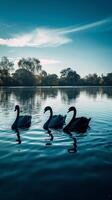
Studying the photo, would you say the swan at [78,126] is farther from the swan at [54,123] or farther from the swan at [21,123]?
the swan at [21,123]

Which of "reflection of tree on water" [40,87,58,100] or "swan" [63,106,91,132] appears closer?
"swan" [63,106,91,132]

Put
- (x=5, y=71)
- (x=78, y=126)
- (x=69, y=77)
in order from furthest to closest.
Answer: (x=69, y=77)
(x=5, y=71)
(x=78, y=126)

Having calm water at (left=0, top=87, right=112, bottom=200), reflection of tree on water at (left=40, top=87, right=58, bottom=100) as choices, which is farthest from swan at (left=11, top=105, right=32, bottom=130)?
reflection of tree on water at (left=40, top=87, right=58, bottom=100)

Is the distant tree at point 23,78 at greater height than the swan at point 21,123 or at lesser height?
greater

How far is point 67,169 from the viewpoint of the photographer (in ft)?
33.9

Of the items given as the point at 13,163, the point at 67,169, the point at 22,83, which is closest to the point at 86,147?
the point at 67,169

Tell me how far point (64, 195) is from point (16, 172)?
2.43 metres

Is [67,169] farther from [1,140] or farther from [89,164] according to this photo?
[1,140]

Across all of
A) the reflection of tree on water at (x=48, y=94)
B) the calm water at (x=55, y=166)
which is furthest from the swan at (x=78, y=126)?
the reflection of tree on water at (x=48, y=94)

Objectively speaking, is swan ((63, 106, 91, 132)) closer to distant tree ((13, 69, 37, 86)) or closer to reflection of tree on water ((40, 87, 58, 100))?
reflection of tree on water ((40, 87, 58, 100))

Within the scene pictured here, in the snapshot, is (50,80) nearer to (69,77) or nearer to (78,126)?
(69,77)

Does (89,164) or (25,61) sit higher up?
(25,61)

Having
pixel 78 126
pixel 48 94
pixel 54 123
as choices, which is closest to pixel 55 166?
pixel 78 126

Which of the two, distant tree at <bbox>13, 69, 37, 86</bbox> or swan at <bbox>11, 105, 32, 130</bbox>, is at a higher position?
distant tree at <bbox>13, 69, 37, 86</bbox>
